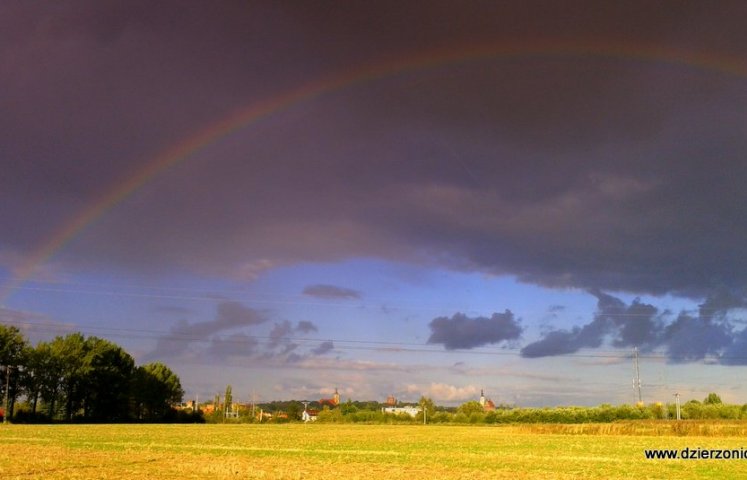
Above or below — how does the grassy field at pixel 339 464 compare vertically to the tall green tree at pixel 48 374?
below

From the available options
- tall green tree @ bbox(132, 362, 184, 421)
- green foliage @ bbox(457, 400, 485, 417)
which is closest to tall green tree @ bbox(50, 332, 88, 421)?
tall green tree @ bbox(132, 362, 184, 421)

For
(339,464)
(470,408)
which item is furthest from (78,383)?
(339,464)

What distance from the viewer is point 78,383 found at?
448ft

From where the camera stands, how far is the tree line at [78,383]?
413 feet

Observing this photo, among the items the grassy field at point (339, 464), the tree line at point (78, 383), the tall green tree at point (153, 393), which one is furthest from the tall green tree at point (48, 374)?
the grassy field at point (339, 464)

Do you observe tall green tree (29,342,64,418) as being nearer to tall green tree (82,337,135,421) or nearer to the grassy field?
tall green tree (82,337,135,421)

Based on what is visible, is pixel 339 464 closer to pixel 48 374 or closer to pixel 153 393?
pixel 48 374

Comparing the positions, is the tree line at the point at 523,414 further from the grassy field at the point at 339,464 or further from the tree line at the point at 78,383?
the grassy field at the point at 339,464

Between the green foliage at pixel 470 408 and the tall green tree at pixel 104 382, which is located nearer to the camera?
the tall green tree at pixel 104 382

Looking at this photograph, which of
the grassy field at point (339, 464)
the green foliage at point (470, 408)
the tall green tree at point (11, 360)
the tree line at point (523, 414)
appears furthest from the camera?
the green foliage at point (470, 408)

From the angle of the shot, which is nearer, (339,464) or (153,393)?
(339,464)

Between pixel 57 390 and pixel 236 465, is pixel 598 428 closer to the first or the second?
pixel 236 465

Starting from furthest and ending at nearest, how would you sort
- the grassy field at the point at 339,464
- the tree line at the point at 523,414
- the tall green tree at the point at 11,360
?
the tree line at the point at 523,414
the tall green tree at the point at 11,360
the grassy field at the point at 339,464

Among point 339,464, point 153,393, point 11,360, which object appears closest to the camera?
point 339,464
